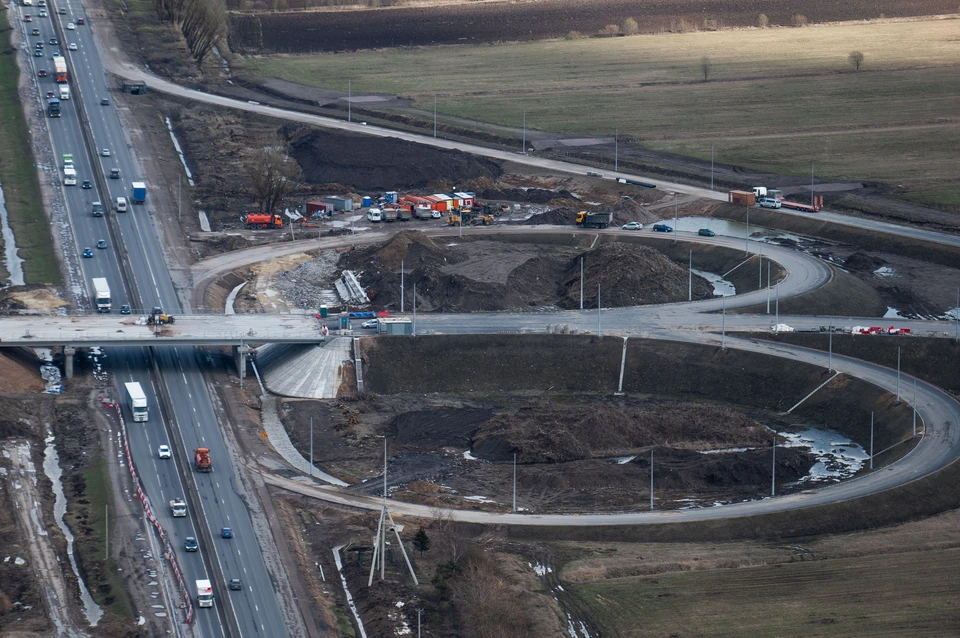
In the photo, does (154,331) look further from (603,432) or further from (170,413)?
(603,432)

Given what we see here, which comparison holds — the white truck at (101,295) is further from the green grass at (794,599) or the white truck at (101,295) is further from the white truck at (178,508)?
the green grass at (794,599)

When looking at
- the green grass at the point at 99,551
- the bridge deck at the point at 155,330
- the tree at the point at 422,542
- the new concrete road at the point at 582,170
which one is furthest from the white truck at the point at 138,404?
the new concrete road at the point at 582,170

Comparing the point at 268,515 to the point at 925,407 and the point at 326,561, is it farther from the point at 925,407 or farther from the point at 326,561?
the point at 925,407

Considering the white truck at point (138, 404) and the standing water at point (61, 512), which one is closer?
the standing water at point (61, 512)

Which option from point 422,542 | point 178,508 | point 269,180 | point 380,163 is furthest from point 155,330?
point 380,163

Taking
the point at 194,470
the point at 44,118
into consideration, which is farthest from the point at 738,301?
the point at 44,118

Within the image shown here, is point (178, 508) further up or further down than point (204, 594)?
further up

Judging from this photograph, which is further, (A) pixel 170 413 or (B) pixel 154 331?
(B) pixel 154 331
